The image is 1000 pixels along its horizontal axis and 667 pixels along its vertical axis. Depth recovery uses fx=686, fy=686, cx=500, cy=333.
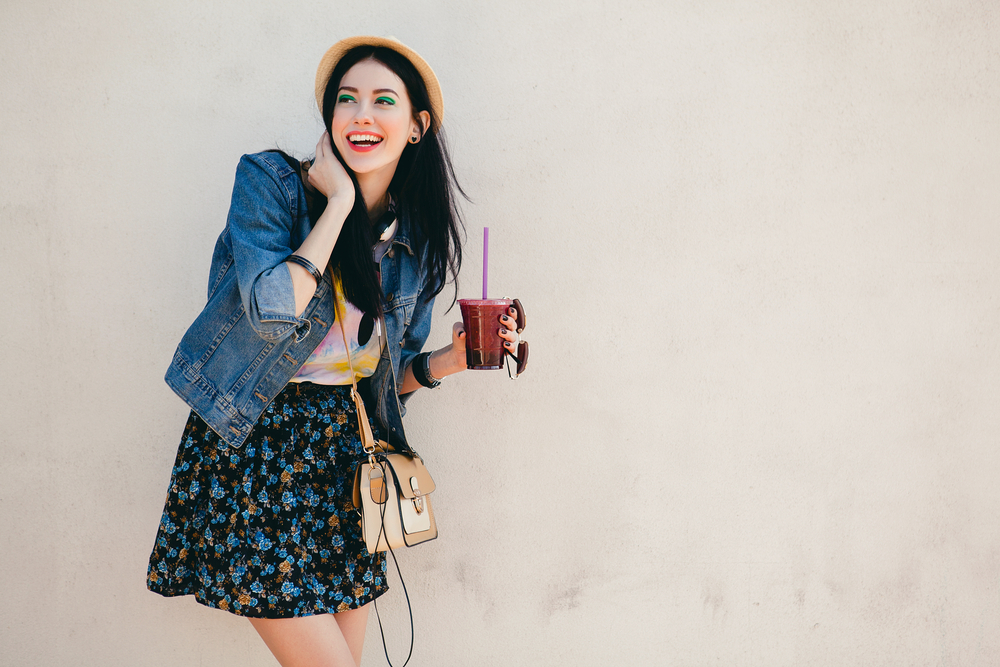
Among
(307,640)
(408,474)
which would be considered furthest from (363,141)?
(307,640)

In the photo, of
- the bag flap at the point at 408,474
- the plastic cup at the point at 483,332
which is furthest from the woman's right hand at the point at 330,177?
the bag flap at the point at 408,474

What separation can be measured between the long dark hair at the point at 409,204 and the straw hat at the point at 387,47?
0.01 metres

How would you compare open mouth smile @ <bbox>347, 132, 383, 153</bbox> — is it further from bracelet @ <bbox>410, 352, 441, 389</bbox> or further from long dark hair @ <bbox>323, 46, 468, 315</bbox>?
bracelet @ <bbox>410, 352, 441, 389</bbox>

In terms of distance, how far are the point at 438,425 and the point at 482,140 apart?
88cm

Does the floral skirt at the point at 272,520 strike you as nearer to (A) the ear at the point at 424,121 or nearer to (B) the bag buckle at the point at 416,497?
(B) the bag buckle at the point at 416,497

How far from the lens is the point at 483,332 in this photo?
1638mm

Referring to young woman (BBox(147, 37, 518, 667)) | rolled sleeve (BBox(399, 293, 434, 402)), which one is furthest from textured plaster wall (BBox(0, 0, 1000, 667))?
young woman (BBox(147, 37, 518, 667))

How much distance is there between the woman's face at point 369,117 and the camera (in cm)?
161

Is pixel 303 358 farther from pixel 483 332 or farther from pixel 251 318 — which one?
pixel 483 332

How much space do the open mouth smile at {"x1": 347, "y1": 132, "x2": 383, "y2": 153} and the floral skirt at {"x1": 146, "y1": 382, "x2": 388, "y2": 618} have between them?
58cm

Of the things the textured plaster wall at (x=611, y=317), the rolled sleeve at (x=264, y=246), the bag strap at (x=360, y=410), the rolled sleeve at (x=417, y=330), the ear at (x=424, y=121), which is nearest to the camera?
the rolled sleeve at (x=264, y=246)

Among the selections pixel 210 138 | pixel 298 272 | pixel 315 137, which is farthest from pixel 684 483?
pixel 210 138

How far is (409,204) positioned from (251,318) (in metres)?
0.55

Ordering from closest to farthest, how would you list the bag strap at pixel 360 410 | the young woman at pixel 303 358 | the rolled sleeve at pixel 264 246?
the rolled sleeve at pixel 264 246 < the young woman at pixel 303 358 < the bag strap at pixel 360 410
